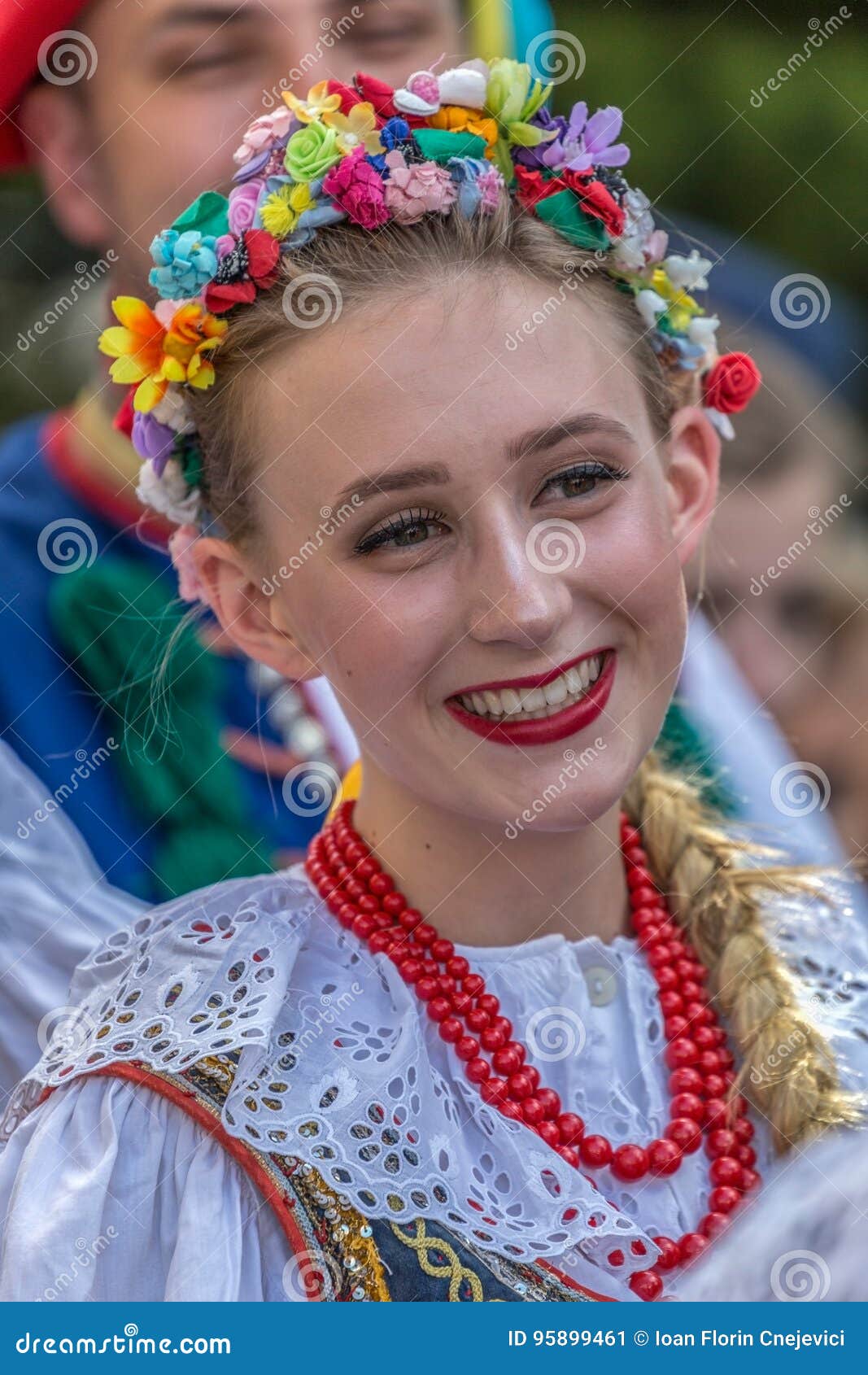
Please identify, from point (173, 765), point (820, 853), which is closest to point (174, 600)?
point (173, 765)

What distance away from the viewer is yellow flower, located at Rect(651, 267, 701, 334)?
1.57 m

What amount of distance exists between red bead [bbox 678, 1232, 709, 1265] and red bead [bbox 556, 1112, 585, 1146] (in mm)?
135

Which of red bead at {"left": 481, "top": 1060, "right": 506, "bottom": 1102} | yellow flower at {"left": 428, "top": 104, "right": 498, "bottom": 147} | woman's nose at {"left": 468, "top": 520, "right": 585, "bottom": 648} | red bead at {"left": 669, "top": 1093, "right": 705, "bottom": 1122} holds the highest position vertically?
yellow flower at {"left": 428, "top": 104, "right": 498, "bottom": 147}

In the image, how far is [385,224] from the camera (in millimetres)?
1441

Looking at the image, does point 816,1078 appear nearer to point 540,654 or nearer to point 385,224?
point 540,654

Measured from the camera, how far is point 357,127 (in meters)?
1.44

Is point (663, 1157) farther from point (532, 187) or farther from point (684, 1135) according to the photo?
point (532, 187)

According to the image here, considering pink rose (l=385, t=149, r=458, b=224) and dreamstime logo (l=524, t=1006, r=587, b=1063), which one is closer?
pink rose (l=385, t=149, r=458, b=224)

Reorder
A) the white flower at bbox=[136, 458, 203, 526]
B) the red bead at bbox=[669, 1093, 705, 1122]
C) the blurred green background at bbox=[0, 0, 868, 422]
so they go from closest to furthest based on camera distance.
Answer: the red bead at bbox=[669, 1093, 705, 1122]
the white flower at bbox=[136, 458, 203, 526]
the blurred green background at bbox=[0, 0, 868, 422]

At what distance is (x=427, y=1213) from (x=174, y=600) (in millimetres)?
952

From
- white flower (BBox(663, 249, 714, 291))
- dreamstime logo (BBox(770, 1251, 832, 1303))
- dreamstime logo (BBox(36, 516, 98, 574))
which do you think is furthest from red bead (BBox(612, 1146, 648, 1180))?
dreamstime logo (BBox(36, 516, 98, 574))

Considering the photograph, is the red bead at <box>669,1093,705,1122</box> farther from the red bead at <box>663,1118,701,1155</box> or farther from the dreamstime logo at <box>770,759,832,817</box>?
the dreamstime logo at <box>770,759,832,817</box>

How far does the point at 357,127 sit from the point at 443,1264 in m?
1.06

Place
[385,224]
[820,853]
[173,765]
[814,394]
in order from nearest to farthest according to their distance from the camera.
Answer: [385,224]
[820,853]
[173,765]
[814,394]
